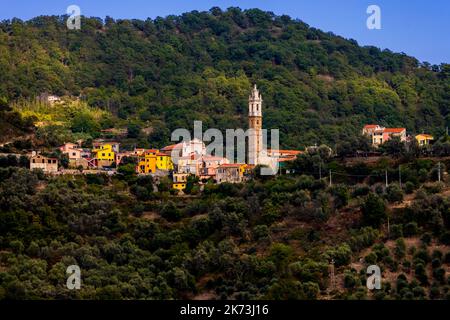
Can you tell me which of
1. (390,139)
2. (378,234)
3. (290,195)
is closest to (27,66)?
(390,139)

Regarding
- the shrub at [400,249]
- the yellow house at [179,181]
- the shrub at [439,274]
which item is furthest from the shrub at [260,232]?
the yellow house at [179,181]

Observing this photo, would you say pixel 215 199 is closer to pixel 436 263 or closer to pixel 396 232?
pixel 396 232

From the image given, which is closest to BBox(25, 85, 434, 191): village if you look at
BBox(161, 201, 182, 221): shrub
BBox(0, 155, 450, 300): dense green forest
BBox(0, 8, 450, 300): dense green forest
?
BBox(0, 8, 450, 300): dense green forest

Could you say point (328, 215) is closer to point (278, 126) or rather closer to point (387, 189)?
point (387, 189)

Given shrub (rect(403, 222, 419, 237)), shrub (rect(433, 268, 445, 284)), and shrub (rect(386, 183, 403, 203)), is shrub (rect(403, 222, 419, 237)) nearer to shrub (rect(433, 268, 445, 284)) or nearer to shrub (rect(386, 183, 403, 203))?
shrub (rect(386, 183, 403, 203))

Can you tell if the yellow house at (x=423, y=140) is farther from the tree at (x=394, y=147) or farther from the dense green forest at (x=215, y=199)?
the tree at (x=394, y=147)

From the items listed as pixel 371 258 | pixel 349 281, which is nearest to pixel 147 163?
pixel 371 258

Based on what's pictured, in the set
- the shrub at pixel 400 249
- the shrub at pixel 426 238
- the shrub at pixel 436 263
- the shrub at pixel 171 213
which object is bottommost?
the shrub at pixel 436 263
